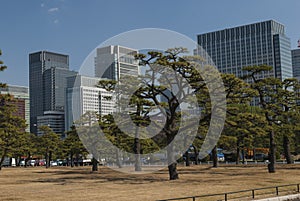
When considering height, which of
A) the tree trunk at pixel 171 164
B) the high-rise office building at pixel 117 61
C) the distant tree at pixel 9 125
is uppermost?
the high-rise office building at pixel 117 61

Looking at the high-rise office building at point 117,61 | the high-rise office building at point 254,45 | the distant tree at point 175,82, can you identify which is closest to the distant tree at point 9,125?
the high-rise office building at point 117,61

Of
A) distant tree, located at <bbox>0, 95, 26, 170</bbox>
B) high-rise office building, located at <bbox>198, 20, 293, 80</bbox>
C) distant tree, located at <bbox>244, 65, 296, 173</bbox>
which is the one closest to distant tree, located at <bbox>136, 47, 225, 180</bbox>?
distant tree, located at <bbox>244, 65, 296, 173</bbox>

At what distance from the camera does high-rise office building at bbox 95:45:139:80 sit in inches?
1458

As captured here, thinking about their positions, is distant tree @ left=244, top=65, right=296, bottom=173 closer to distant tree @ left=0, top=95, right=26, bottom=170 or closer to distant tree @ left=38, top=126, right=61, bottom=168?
distant tree @ left=0, top=95, right=26, bottom=170

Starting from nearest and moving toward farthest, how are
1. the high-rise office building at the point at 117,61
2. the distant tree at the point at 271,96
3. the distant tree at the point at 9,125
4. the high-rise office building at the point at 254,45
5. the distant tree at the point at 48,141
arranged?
the high-rise office building at the point at 117,61
the distant tree at the point at 271,96
the distant tree at the point at 9,125
the distant tree at the point at 48,141
the high-rise office building at the point at 254,45

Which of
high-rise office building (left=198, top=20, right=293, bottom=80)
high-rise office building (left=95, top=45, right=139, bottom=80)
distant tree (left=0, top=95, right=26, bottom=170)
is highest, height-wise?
high-rise office building (left=198, top=20, right=293, bottom=80)

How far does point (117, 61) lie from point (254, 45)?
405 feet

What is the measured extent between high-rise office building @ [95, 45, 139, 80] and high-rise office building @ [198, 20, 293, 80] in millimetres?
87275

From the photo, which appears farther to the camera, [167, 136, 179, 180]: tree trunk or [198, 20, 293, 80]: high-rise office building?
[198, 20, 293, 80]: high-rise office building

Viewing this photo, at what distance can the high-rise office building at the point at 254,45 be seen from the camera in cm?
13300

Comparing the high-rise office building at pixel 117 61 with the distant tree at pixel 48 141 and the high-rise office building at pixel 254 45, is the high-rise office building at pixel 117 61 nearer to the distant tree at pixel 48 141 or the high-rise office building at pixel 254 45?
the distant tree at pixel 48 141

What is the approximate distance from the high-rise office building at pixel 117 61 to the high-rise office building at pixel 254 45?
87.3 metres

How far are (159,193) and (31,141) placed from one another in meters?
66.5

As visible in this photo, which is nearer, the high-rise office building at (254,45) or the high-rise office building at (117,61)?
the high-rise office building at (117,61)
